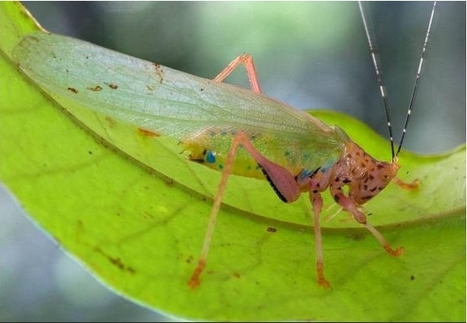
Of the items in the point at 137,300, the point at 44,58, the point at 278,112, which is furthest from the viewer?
the point at 278,112

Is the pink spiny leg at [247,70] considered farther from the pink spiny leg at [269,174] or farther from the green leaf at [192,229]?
the green leaf at [192,229]

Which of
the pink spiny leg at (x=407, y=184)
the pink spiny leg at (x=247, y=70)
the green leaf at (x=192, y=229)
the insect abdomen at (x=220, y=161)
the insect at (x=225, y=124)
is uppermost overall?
the pink spiny leg at (x=247, y=70)

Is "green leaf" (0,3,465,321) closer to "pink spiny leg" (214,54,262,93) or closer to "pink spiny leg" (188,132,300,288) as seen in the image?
"pink spiny leg" (188,132,300,288)

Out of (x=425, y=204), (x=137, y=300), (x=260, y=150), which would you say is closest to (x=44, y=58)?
(x=260, y=150)

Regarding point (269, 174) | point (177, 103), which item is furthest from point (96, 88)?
point (269, 174)

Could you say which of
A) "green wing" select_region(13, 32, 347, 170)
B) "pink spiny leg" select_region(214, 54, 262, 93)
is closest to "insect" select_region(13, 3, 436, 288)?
"green wing" select_region(13, 32, 347, 170)

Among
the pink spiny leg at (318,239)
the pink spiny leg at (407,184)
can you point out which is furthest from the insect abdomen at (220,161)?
the pink spiny leg at (407,184)

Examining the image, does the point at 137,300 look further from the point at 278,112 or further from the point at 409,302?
the point at 278,112
